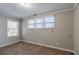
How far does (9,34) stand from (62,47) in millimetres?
3393

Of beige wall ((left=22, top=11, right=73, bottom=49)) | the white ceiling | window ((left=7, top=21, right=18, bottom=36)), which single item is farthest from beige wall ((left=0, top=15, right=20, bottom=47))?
beige wall ((left=22, top=11, right=73, bottom=49))

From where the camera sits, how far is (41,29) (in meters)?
4.27

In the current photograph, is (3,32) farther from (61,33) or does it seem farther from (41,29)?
(61,33)

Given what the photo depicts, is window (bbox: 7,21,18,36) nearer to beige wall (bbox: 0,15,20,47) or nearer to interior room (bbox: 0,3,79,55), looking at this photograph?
interior room (bbox: 0,3,79,55)

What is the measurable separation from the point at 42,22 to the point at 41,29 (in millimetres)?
427

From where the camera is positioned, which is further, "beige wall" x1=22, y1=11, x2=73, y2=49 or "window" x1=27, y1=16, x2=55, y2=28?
"window" x1=27, y1=16, x2=55, y2=28

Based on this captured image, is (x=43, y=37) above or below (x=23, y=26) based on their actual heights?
below

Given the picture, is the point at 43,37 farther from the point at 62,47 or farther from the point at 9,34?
the point at 9,34

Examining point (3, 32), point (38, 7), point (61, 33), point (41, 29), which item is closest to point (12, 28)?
point (3, 32)

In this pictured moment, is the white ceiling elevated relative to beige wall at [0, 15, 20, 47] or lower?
elevated

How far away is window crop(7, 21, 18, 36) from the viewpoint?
A: 4.71 m

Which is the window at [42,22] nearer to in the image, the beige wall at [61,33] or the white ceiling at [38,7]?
the beige wall at [61,33]

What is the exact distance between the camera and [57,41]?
3.53 m
